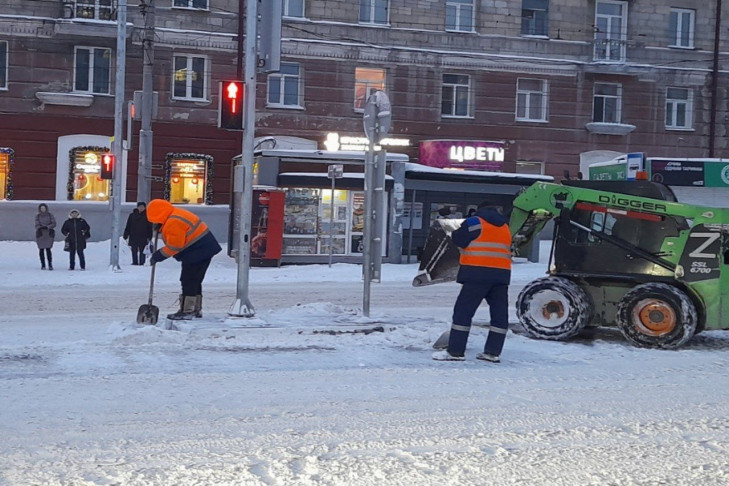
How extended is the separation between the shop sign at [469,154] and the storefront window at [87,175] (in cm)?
1055

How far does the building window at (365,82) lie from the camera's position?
3403 cm

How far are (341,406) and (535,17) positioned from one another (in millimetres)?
29992

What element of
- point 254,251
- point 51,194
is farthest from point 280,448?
point 51,194

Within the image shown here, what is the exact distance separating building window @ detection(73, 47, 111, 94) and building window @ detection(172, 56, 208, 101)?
2.06 m

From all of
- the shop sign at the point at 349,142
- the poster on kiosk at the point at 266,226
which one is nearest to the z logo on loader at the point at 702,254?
the poster on kiosk at the point at 266,226

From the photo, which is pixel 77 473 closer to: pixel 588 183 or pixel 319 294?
pixel 588 183

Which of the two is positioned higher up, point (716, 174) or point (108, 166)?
point (716, 174)

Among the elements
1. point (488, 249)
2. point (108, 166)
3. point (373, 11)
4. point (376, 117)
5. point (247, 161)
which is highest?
point (373, 11)

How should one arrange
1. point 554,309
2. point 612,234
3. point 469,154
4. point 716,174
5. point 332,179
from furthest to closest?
point 469,154 < point 716,174 < point 332,179 < point 612,234 < point 554,309

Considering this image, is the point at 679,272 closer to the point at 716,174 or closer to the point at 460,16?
the point at 716,174

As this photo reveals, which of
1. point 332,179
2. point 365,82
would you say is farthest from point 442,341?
point 365,82

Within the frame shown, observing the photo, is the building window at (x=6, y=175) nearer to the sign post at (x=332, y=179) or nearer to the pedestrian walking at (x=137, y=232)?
the pedestrian walking at (x=137, y=232)

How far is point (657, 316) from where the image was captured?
10.9 meters

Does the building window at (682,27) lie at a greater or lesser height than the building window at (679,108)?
greater
